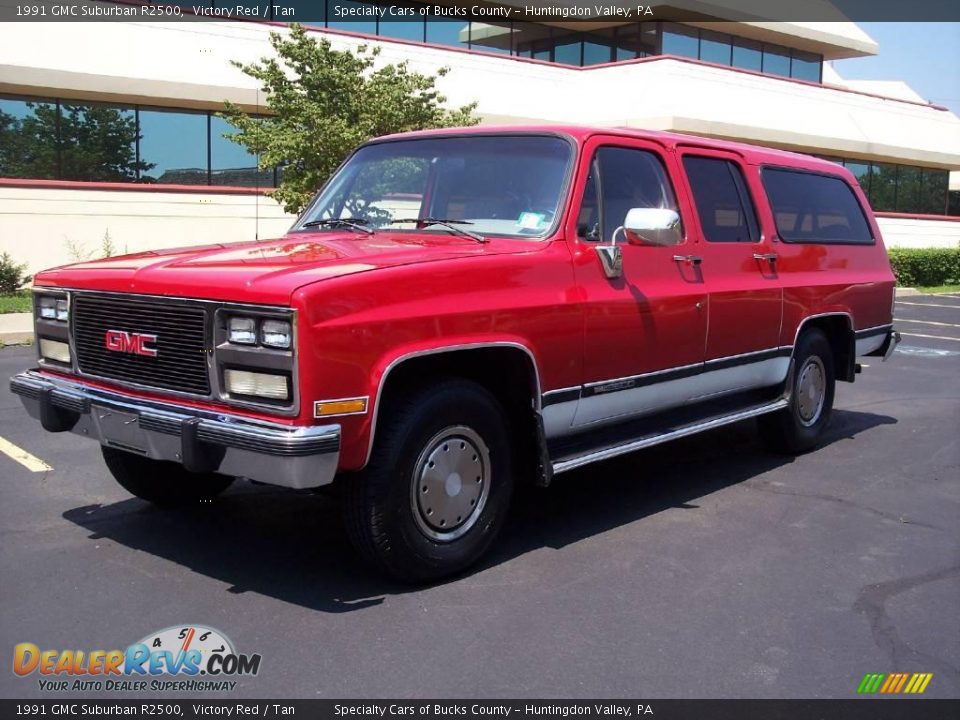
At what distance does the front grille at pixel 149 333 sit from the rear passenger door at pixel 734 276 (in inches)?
122

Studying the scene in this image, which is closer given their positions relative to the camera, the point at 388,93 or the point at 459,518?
the point at 459,518

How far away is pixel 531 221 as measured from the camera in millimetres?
5160

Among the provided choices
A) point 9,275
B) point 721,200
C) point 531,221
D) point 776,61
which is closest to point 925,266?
point 776,61

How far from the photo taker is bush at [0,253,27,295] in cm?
1677

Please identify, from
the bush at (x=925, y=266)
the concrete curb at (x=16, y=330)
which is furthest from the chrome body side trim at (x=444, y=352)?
the bush at (x=925, y=266)

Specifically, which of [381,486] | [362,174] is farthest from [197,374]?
[362,174]

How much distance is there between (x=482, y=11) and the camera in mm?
25375

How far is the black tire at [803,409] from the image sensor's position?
708 cm

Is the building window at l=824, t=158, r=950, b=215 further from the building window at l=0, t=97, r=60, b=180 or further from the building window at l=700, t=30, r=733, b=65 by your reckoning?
the building window at l=0, t=97, r=60, b=180

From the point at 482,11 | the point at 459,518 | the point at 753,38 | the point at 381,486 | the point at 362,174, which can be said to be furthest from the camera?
the point at 753,38

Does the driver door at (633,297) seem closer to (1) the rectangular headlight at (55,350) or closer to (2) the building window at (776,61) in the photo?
(1) the rectangular headlight at (55,350)

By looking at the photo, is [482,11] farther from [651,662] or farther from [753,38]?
[651,662]

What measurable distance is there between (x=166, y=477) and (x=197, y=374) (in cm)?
148

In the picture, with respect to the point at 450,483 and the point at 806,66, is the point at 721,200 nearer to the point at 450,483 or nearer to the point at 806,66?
the point at 450,483
